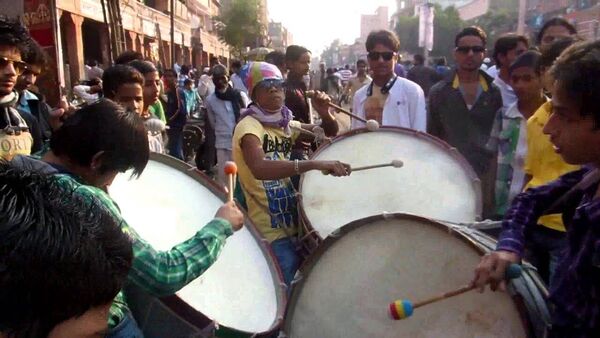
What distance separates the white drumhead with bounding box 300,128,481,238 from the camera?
288 cm

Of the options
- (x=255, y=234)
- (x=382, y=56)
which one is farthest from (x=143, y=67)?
(x=255, y=234)

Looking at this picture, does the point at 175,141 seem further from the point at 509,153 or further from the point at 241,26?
the point at 241,26

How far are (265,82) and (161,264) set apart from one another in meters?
1.48

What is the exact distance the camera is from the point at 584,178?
1646 millimetres

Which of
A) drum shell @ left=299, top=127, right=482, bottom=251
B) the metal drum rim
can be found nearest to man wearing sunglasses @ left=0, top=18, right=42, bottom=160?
the metal drum rim

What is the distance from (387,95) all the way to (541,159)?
1.51m

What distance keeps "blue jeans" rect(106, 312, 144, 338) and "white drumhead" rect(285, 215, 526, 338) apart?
2.04 feet

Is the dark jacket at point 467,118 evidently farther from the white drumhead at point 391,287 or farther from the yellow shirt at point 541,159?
the white drumhead at point 391,287

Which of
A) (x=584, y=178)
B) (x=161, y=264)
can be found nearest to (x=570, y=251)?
(x=584, y=178)

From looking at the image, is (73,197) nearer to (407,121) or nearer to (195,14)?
(407,121)

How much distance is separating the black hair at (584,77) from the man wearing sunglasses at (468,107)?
7.58ft

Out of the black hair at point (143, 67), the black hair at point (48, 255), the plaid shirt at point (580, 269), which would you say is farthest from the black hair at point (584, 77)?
the black hair at point (143, 67)

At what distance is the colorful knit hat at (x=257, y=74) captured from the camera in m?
2.91

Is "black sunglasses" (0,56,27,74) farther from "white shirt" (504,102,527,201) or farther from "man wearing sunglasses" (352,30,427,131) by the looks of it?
"white shirt" (504,102,527,201)
